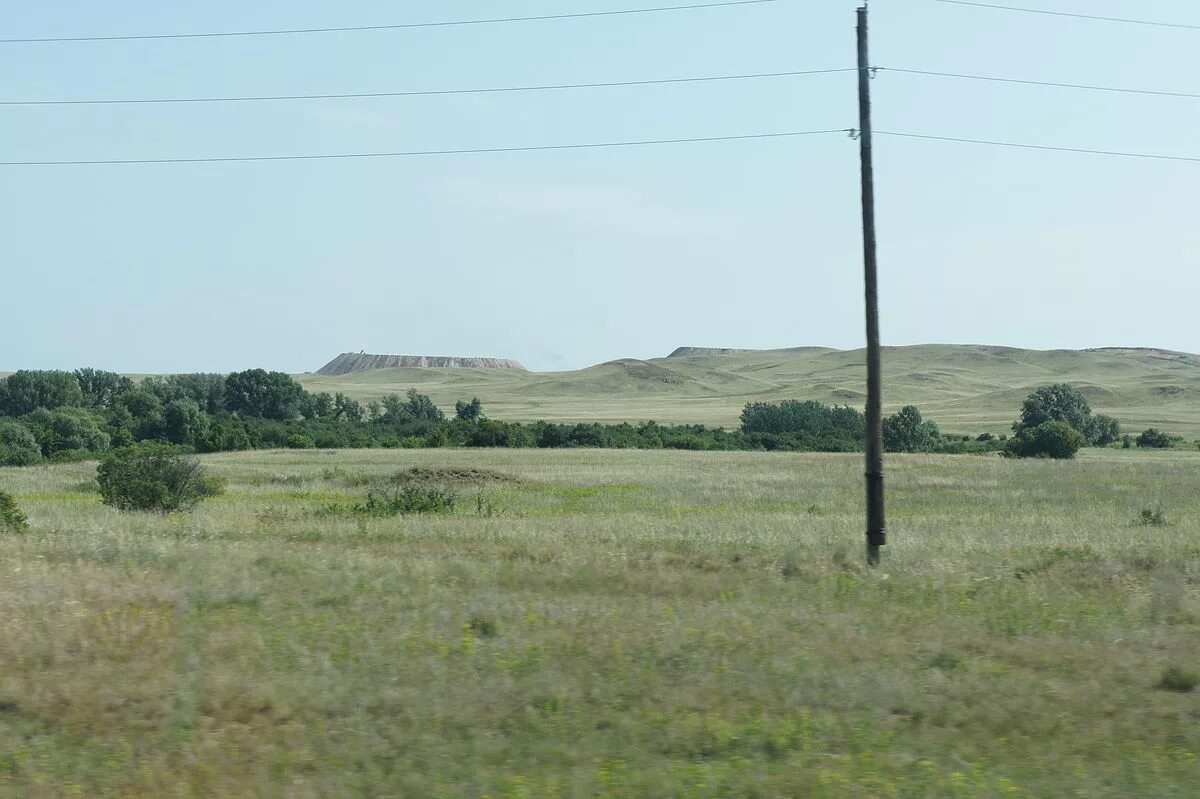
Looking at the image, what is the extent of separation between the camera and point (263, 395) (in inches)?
5138

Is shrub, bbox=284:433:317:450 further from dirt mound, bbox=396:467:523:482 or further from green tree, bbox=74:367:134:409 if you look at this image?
green tree, bbox=74:367:134:409

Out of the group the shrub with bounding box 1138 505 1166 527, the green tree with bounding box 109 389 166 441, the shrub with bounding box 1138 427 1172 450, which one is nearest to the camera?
the shrub with bounding box 1138 505 1166 527

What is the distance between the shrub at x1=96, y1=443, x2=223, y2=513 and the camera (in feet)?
87.9

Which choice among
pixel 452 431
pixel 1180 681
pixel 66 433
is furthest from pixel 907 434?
pixel 1180 681

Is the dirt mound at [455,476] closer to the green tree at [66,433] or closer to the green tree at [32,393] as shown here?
the green tree at [66,433]

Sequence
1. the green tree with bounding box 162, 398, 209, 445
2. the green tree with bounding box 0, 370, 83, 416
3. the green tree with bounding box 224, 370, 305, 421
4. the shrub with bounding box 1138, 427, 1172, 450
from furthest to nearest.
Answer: the green tree with bounding box 224, 370, 305, 421 < the green tree with bounding box 0, 370, 83, 416 < the shrub with bounding box 1138, 427, 1172, 450 < the green tree with bounding box 162, 398, 209, 445

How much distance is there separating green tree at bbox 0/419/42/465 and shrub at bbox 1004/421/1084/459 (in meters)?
57.4

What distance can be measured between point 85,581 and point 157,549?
3059 millimetres

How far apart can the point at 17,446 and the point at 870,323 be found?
62315 mm

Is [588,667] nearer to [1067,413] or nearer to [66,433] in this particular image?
[66,433]

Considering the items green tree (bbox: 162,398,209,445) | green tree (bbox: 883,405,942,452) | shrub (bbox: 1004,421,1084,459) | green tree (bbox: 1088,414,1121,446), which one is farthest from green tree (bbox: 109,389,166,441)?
green tree (bbox: 1088,414,1121,446)

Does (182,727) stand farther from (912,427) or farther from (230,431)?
(912,427)

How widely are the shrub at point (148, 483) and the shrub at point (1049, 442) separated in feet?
181

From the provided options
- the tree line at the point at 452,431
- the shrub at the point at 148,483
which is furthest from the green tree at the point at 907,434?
the shrub at the point at 148,483
